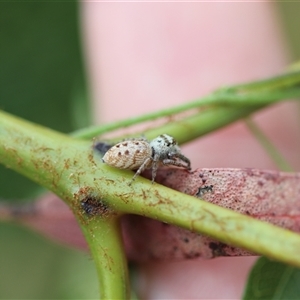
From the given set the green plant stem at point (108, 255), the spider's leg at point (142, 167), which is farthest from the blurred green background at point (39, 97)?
the green plant stem at point (108, 255)

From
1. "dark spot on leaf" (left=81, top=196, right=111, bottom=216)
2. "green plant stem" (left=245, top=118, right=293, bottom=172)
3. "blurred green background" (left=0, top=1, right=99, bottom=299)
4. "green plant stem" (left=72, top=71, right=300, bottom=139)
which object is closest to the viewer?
"dark spot on leaf" (left=81, top=196, right=111, bottom=216)

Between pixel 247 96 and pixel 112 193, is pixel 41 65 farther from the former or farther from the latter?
pixel 112 193

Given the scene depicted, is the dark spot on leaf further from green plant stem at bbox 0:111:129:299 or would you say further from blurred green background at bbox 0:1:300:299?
blurred green background at bbox 0:1:300:299

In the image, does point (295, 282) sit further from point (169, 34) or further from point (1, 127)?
point (169, 34)

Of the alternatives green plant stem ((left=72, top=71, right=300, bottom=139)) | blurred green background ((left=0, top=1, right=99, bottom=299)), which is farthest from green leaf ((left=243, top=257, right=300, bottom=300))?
blurred green background ((left=0, top=1, right=99, bottom=299))

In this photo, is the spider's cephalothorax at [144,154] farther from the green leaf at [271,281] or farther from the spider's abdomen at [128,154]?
the green leaf at [271,281]

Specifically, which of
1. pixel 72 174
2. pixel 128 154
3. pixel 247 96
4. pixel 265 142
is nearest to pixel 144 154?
pixel 128 154

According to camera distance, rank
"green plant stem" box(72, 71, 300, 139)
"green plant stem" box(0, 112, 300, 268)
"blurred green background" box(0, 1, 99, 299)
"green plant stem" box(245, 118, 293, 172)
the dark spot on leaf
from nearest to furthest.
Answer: "green plant stem" box(0, 112, 300, 268) → the dark spot on leaf → "green plant stem" box(72, 71, 300, 139) → "green plant stem" box(245, 118, 293, 172) → "blurred green background" box(0, 1, 99, 299)
